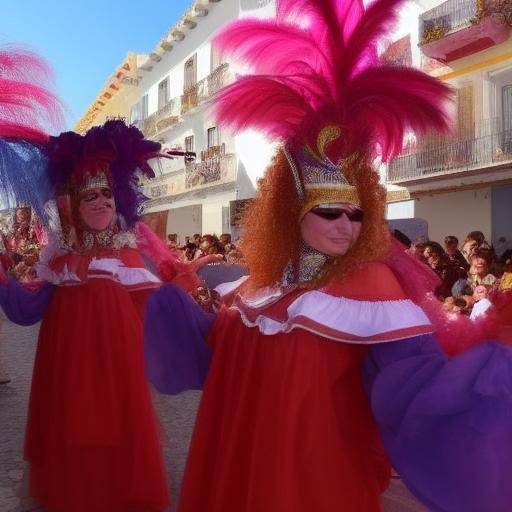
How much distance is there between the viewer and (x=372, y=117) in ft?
6.43

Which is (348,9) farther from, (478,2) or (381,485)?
(478,2)

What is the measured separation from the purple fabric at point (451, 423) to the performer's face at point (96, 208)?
1800mm

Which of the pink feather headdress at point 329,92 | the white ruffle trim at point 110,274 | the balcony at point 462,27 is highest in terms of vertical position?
the balcony at point 462,27

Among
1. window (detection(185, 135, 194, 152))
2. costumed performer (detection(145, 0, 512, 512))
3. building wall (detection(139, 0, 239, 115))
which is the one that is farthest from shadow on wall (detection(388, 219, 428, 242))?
window (detection(185, 135, 194, 152))

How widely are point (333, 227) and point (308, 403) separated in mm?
509

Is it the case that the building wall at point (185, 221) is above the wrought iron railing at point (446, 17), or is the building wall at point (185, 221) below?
below

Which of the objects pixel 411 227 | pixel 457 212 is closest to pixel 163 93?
pixel 457 212

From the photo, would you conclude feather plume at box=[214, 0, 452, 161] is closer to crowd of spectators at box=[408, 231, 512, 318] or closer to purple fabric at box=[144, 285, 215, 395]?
purple fabric at box=[144, 285, 215, 395]

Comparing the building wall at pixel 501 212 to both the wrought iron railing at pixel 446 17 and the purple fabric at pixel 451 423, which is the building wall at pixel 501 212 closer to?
the wrought iron railing at pixel 446 17

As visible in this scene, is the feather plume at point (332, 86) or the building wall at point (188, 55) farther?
the building wall at point (188, 55)

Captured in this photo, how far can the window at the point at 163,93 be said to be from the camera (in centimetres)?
2266

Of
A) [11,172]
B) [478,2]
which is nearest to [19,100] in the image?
[11,172]

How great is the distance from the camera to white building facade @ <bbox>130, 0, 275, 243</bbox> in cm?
1812

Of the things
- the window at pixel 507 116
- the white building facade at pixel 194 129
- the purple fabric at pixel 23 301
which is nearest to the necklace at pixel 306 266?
the purple fabric at pixel 23 301
